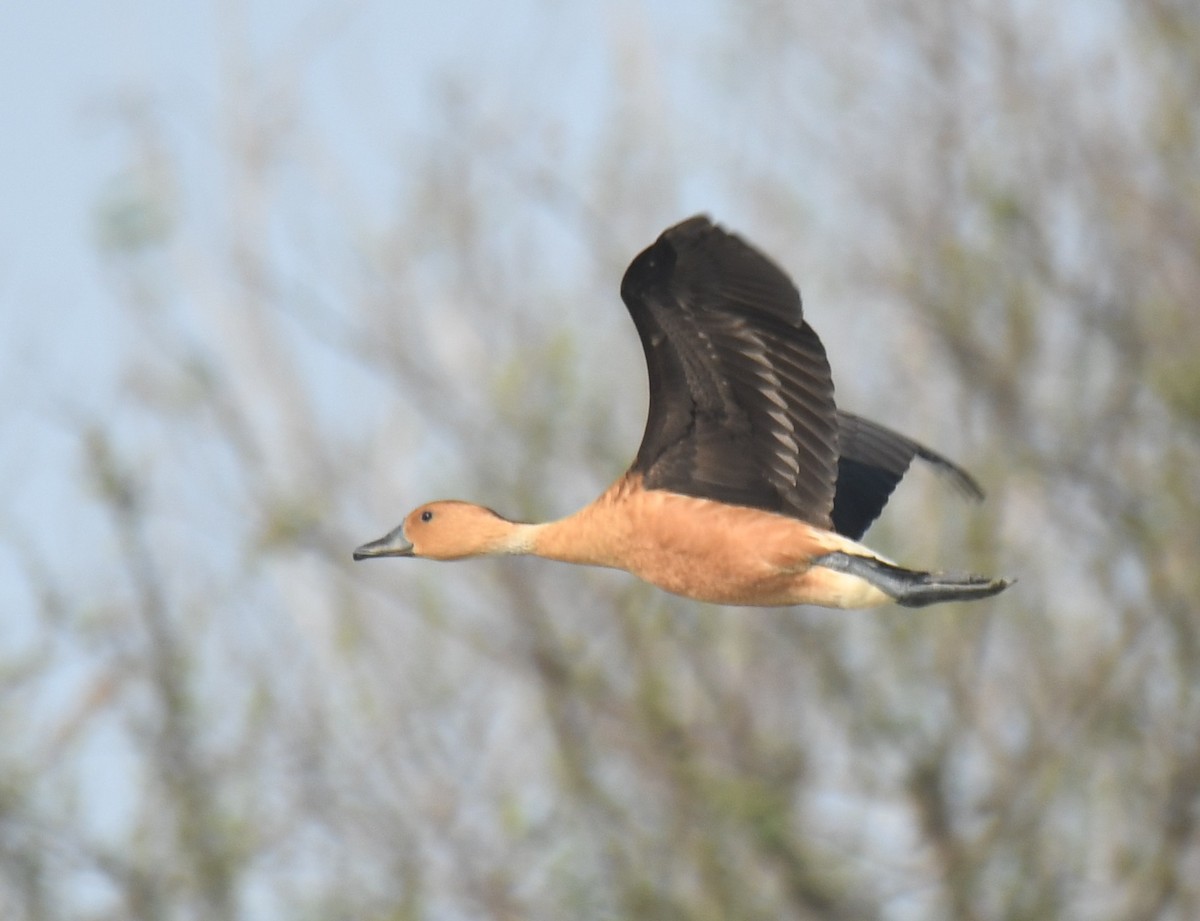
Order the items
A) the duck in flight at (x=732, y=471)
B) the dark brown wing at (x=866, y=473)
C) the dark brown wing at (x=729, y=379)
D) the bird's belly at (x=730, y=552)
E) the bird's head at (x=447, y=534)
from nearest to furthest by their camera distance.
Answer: the dark brown wing at (x=729, y=379), the duck in flight at (x=732, y=471), the bird's belly at (x=730, y=552), the bird's head at (x=447, y=534), the dark brown wing at (x=866, y=473)

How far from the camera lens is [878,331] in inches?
570

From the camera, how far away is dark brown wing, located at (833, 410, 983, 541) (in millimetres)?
7551

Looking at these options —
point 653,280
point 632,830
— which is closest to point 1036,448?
point 632,830

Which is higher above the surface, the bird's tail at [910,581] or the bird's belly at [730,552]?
the bird's belly at [730,552]

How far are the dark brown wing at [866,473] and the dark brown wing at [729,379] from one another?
84 centimetres

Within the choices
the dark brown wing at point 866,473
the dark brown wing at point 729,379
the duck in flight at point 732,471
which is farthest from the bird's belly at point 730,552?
the dark brown wing at point 866,473

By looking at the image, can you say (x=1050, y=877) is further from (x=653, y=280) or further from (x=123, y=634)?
(x=653, y=280)

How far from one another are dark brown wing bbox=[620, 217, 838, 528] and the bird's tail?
0.67ft

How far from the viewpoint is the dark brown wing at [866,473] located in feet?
24.8

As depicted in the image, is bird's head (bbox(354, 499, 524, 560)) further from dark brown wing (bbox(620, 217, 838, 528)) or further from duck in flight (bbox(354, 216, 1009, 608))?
dark brown wing (bbox(620, 217, 838, 528))

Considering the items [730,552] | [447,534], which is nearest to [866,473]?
[730,552]

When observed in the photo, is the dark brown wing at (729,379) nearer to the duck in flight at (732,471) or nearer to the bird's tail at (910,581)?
the duck in flight at (732,471)

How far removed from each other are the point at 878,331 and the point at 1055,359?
1.60 meters

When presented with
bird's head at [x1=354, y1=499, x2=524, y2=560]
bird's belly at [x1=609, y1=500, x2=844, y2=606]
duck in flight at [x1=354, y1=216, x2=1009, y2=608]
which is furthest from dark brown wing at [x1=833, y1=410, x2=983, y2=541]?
bird's head at [x1=354, y1=499, x2=524, y2=560]
